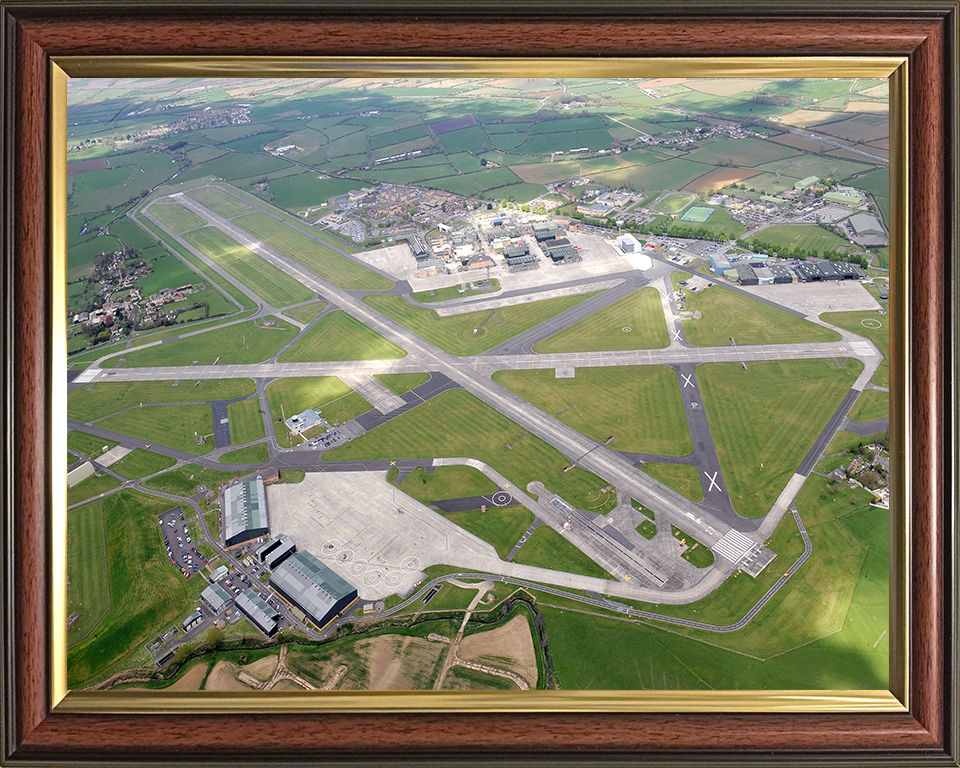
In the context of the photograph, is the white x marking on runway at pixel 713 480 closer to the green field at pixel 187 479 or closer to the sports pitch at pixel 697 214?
the green field at pixel 187 479

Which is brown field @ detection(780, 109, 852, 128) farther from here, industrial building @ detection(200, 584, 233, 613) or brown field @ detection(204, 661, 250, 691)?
brown field @ detection(204, 661, 250, 691)

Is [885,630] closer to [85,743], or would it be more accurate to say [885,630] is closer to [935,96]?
[935,96]

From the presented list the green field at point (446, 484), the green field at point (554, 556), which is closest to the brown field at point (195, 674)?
the green field at point (446, 484)

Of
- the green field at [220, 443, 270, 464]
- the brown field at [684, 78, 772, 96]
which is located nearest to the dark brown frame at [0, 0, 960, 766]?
the brown field at [684, 78, 772, 96]

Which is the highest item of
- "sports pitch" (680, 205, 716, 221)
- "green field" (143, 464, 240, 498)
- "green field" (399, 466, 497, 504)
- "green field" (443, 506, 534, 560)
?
"sports pitch" (680, 205, 716, 221)

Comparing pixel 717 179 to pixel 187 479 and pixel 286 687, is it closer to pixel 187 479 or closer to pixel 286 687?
pixel 187 479

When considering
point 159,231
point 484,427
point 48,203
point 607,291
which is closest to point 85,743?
point 48,203
